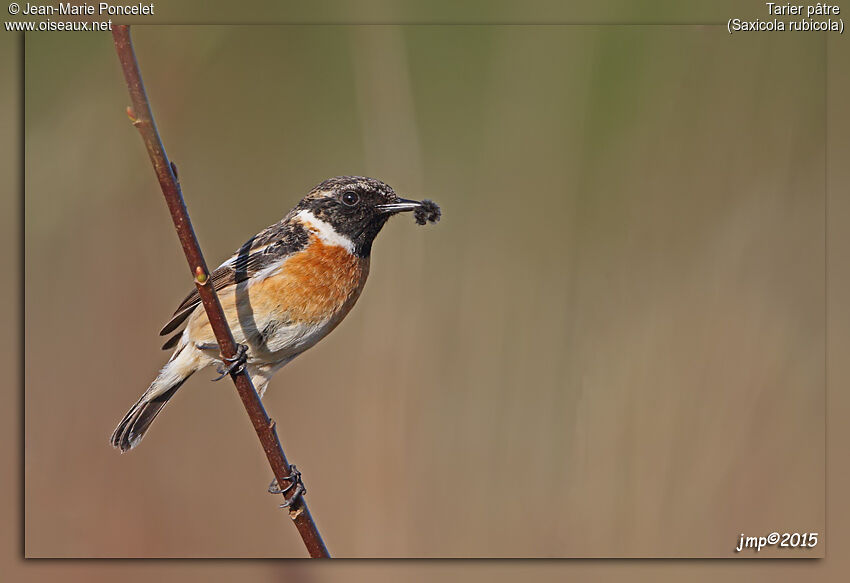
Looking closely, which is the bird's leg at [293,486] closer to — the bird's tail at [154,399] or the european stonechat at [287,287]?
the european stonechat at [287,287]

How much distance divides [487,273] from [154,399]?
68.6 inches

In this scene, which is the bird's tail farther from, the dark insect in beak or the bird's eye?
the dark insect in beak

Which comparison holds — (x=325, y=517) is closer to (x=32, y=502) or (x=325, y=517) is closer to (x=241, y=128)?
(x=32, y=502)

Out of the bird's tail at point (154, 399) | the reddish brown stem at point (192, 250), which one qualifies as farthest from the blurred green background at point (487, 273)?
the reddish brown stem at point (192, 250)

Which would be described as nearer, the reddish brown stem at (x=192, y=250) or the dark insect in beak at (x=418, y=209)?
the reddish brown stem at (x=192, y=250)

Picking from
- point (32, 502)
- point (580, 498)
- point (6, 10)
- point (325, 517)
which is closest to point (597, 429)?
point (580, 498)

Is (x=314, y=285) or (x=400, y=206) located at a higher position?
(x=400, y=206)

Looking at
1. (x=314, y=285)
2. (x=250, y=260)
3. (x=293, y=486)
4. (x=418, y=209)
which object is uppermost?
(x=418, y=209)

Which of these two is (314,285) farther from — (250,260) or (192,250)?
(192,250)

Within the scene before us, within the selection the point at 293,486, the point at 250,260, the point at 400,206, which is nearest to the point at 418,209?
the point at 400,206

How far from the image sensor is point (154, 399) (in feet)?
12.2

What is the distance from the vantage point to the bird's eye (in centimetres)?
370

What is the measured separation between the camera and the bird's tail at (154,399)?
359 cm

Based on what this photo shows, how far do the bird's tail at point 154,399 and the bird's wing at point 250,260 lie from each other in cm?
14
